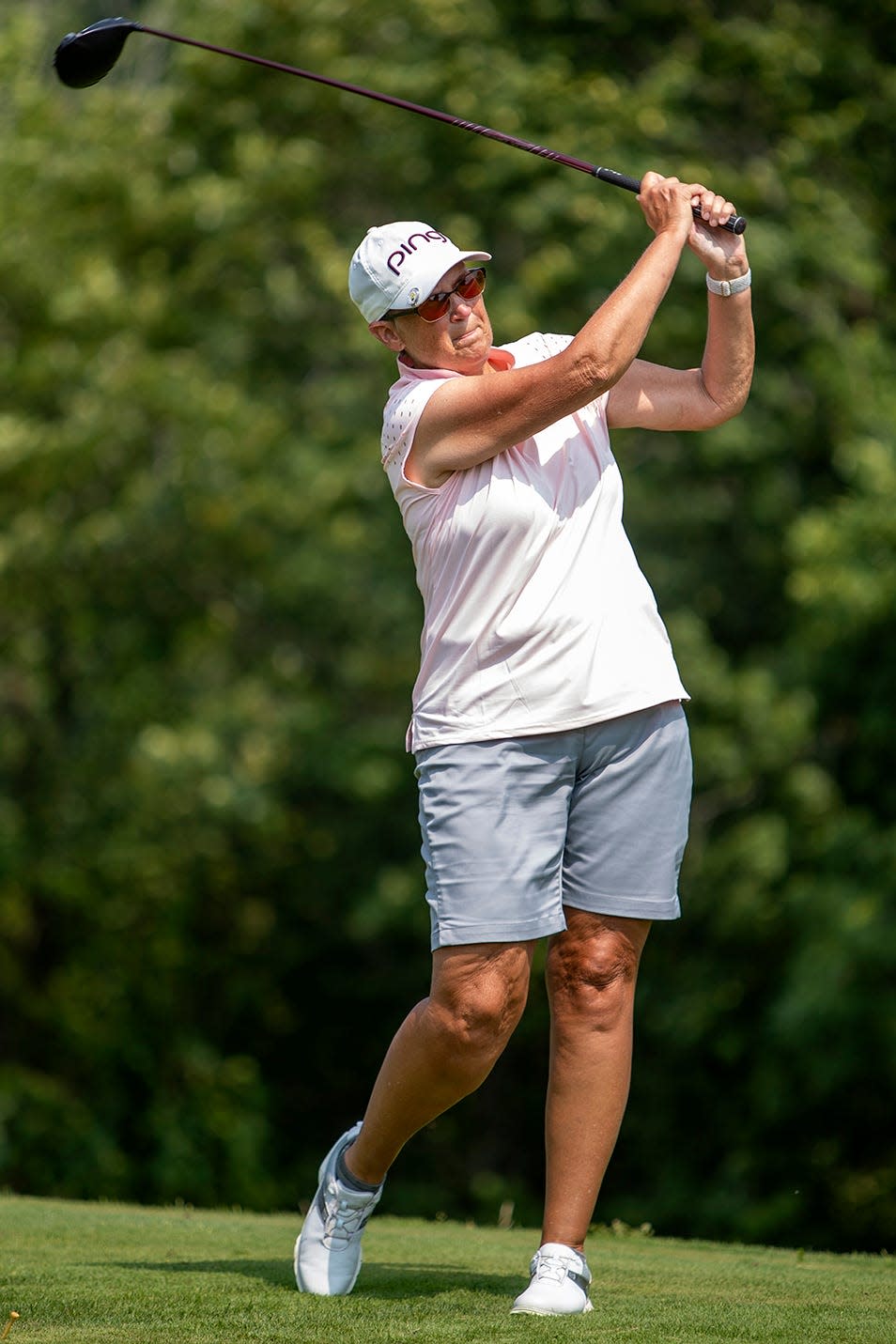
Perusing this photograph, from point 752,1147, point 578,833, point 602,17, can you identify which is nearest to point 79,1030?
point 752,1147

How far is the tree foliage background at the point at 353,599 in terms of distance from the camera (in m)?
11.1

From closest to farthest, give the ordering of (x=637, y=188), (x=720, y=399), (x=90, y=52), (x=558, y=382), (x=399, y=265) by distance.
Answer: (x=558, y=382) < (x=399, y=265) < (x=637, y=188) < (x=720, y=399) < (x=90, y=52)

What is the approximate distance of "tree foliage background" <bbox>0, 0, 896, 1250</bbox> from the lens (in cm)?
1111

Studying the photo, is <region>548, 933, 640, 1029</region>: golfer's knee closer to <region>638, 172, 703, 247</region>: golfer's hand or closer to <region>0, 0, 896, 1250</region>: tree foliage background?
<region>638, 172, 703, 247</region>: golfer's hand

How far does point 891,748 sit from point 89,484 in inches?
236

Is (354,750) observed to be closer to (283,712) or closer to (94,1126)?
(283,712)

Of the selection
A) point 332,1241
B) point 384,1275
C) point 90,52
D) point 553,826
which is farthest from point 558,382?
point 384,1275

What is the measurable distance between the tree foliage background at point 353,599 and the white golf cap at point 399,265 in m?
6.32

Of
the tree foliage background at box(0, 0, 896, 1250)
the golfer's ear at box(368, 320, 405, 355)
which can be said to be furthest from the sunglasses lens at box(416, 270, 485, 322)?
the tree foliage background at box(0, 0, 896, 1250)

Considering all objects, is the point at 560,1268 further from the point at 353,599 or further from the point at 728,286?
the point at 353,599

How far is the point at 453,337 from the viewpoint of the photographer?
11.9 feet

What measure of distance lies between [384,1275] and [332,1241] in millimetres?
393

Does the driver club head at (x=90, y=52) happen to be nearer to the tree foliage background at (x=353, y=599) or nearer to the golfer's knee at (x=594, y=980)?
the golfer's knee at (x=594, y=980)

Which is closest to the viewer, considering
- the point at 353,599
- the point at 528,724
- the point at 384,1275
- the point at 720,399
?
the point at 528,724
